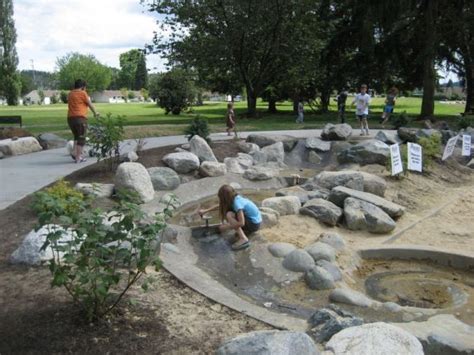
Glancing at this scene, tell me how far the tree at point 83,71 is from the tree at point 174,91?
8680cm

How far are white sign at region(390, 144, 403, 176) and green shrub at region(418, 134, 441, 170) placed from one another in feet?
5.10

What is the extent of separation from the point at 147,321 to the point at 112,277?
24.6 inches

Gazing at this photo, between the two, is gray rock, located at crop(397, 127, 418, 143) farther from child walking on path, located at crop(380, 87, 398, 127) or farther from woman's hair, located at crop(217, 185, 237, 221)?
woman's hair, located at crop(217, 185, 237, 221)

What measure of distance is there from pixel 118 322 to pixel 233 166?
8.36m

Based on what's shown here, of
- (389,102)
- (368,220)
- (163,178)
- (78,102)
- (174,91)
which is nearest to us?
(368,220)

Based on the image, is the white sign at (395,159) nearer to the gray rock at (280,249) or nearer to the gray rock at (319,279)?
the gray rock at (280,249)

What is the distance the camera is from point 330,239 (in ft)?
26.3

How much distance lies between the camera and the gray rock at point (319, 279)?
6.62m

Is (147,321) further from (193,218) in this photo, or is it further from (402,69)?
(402,69)

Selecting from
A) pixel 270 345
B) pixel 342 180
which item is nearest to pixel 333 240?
pixel 342 180

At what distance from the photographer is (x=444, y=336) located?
4.53 meters

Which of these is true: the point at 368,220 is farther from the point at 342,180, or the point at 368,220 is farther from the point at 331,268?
the point at 331,268

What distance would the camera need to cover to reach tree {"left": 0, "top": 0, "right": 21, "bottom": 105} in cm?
7825

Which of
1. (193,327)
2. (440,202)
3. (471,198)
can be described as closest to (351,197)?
(440,202)
